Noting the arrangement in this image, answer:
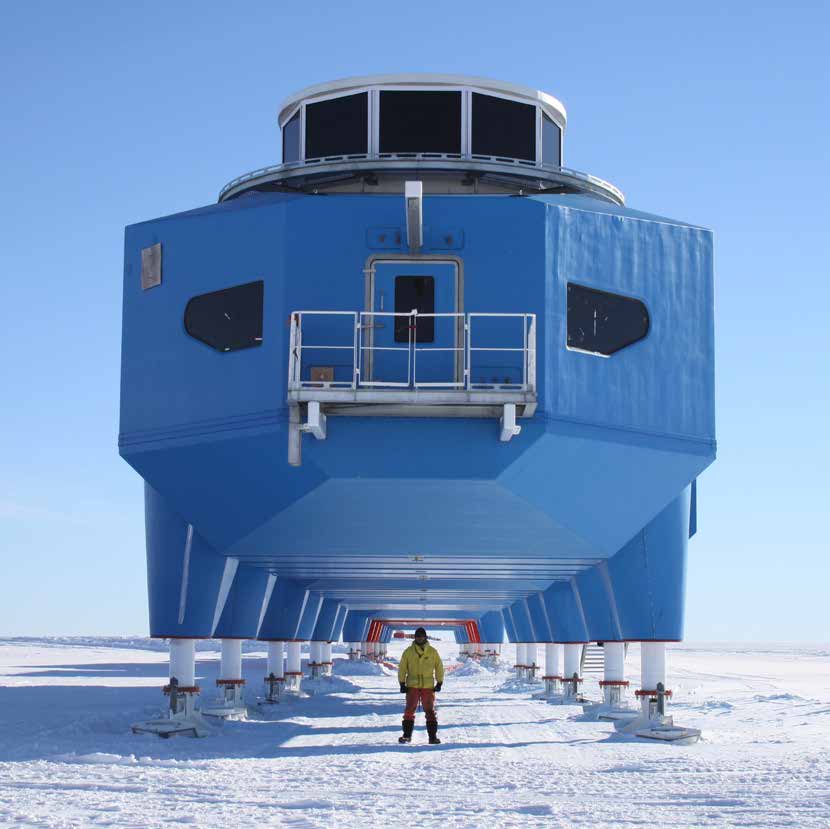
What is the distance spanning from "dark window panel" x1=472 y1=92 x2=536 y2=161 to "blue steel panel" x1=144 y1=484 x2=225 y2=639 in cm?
758

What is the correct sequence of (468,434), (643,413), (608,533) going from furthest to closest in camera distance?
(608,533)
(643,413)
(468,434)

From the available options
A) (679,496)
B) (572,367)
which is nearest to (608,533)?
(679,496)

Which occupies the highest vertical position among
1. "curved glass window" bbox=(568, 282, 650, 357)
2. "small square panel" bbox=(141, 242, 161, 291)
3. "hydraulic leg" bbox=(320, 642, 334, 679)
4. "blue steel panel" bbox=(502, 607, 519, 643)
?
"small square panel" bbox=(141, 242, 161, 291)

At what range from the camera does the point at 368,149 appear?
19375 mm

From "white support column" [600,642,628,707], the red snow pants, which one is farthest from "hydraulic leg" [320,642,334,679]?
the red snow pants

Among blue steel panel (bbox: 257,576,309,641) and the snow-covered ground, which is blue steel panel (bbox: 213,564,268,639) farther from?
blue steel panel (bbox: 257,576,309,641)

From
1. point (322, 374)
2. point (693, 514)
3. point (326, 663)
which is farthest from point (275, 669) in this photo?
point (322, 374)

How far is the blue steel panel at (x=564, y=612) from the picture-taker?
26.0 meters

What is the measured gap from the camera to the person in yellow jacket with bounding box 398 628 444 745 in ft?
55.8

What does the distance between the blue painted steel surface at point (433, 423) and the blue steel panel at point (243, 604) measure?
134 centimetres

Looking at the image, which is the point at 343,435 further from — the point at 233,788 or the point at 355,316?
the point at 233,788

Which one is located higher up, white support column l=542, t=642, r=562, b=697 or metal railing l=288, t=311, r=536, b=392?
metal railing l=288, t=311, r=536, b=392

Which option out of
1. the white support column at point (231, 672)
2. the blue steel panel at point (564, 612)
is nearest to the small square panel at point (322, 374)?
the white support column at point (231, 672)

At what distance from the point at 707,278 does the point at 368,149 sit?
18.4 feet
